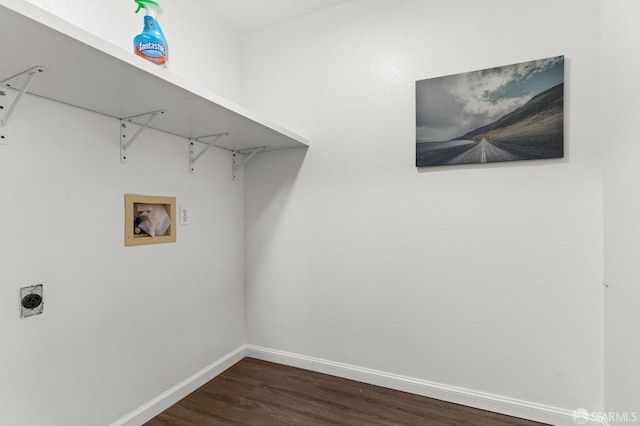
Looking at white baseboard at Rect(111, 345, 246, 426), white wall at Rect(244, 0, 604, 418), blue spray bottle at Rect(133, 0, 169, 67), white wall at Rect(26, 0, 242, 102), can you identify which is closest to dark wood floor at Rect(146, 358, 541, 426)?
white baseboard at Rect(111, 345, 246, 426)

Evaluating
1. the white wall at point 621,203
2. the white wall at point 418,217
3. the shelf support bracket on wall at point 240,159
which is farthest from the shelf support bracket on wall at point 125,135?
the white wall at point 621,203

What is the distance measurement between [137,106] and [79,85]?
0.25 meters

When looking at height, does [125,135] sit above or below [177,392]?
above

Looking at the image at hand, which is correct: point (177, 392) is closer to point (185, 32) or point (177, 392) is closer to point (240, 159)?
point (240, 159)

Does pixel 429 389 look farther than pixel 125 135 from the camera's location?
Yes

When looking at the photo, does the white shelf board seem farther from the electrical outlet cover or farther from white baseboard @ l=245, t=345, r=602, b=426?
white baseboard @ l=245, t=345, r=602, b=426

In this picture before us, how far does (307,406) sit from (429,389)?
731mm

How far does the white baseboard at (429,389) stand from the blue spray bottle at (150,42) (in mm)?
1968

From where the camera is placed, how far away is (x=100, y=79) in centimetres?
111

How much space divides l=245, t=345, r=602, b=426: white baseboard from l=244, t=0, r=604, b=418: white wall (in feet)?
0.14

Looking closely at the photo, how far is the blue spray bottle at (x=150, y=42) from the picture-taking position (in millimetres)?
1238

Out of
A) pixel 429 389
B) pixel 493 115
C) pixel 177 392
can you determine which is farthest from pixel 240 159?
pixel 429 389

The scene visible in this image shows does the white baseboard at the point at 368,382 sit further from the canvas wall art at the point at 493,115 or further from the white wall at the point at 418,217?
the canvas wall art at the point at 493,115

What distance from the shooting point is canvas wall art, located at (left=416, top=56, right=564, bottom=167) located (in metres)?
1.59
